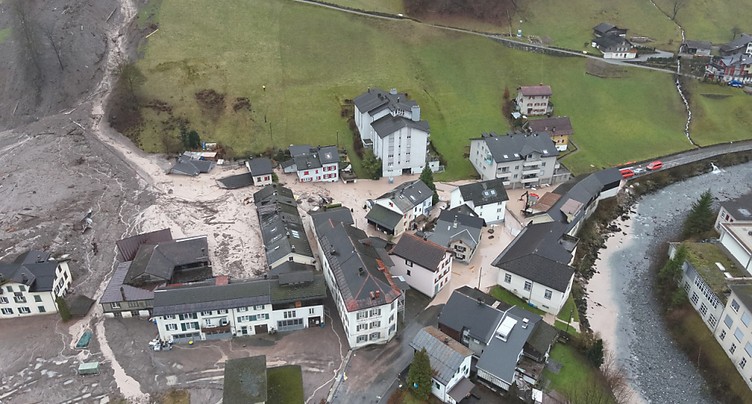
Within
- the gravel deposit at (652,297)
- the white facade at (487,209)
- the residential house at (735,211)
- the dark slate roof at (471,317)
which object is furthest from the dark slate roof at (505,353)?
Result: the residential house at (735,211)

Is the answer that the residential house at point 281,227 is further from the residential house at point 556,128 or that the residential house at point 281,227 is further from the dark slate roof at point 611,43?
the dark slate roof at point 611,43

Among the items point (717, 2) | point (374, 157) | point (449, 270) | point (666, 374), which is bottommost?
point (666, 374)

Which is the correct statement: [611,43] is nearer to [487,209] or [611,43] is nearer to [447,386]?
[487,209]

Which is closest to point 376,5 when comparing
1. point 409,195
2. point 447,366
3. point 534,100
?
point 534,100

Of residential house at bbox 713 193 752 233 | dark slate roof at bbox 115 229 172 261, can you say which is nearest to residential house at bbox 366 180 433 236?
dark slate roof at bbox 115 229 172 261

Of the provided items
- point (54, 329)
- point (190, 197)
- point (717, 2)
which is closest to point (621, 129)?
point (717, 2)

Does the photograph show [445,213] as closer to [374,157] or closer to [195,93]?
[374,157]
